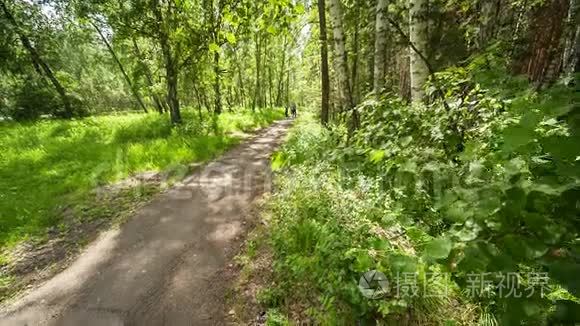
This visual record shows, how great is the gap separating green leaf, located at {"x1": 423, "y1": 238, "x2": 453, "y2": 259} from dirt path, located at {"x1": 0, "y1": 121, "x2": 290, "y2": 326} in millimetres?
2856

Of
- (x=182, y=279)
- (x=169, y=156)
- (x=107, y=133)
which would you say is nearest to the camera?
(x=182, y=279)

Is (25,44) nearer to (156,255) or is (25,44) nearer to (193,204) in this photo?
(193,204)

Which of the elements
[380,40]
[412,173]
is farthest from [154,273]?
[380,40]

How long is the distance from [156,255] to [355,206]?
303 centimetres

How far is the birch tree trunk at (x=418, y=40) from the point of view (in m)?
5.02

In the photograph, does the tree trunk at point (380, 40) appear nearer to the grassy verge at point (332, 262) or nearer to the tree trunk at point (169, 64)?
the grassy verge at point (332, 262)

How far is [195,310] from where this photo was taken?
364 centimetres

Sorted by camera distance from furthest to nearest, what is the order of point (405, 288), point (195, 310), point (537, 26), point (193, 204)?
1. point (193, 204)
2. point (537, 26)
3. point (195, 310)
4. point (405, 288)

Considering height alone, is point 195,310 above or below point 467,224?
below

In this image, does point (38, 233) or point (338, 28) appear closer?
point (38, 233)

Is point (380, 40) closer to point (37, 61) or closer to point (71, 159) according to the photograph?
point (71, 159)

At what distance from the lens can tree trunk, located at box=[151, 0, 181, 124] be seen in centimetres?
1176

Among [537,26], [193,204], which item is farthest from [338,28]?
[193,204]

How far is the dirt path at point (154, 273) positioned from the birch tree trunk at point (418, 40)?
3.79 meters
